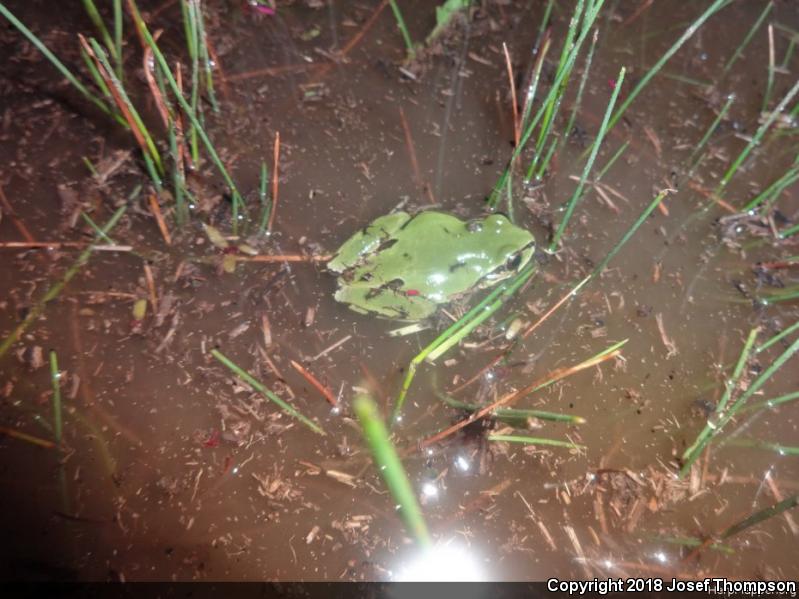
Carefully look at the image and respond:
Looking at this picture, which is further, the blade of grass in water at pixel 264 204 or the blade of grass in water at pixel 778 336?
the blade of grass in water at pixel 264 204

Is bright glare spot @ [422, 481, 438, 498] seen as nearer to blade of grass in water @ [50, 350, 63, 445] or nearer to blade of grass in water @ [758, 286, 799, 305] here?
blade of grass in water @ [50, 350, 63, 445]

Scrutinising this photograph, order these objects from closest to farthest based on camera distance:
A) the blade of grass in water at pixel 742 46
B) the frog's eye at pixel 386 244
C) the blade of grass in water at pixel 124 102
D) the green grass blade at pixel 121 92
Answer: the green grass blade at pixel 121 92, the blade of grass in water at pixel 124 102, the frog's eye at pixel 386 244, the blade of grass in water at pixel 742 46

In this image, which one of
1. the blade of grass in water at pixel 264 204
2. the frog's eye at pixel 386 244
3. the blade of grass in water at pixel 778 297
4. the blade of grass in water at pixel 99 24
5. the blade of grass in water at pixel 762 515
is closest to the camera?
the blade of grass in water at pixel 762 515

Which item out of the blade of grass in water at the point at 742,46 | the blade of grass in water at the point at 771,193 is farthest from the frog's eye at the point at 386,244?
the blade of grass in water at the point at 742,46

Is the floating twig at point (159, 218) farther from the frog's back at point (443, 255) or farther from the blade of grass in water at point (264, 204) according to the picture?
the frog's back at point (443, 255)

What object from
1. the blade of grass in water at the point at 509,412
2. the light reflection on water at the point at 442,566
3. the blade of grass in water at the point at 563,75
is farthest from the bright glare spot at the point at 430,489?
the blade of grass in water at the point at 563,75

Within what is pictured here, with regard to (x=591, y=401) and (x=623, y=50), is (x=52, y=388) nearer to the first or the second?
(x=591, y=401)

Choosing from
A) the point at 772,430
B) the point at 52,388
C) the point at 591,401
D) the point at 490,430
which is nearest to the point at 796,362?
the point at 772,430

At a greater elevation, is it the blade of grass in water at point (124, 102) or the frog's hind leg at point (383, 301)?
the blade of grass in water at point (124, 102)

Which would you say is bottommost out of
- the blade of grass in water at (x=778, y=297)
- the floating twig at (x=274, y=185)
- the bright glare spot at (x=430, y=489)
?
the bright glare spot at (x=430, y=489)
